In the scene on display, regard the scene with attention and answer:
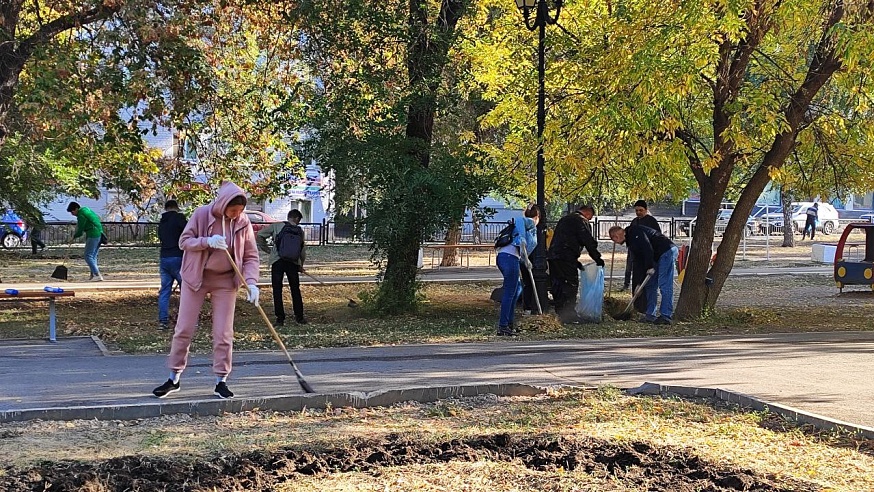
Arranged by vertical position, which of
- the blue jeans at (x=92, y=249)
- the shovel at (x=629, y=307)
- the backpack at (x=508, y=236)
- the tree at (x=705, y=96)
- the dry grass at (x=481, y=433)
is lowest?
the dry grass at (x=481, y=433)

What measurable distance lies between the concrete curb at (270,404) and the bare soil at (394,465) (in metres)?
1.32

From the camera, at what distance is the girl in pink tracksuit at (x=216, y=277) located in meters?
7.76

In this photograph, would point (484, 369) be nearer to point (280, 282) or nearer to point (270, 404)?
point (270, 404)

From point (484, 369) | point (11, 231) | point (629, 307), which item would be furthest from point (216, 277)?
point (11, 231)

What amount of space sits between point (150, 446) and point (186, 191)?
35.6 ft

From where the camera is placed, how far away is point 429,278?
906 inches

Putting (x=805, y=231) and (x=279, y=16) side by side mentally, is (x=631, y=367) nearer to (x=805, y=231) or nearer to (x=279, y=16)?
(x=279, y=16)

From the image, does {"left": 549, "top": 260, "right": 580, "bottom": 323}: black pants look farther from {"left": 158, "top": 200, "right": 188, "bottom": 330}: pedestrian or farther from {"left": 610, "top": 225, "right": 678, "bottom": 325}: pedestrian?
{"left": 158, "top": 200, "right": 188, "bottom": 330}: pedestrian

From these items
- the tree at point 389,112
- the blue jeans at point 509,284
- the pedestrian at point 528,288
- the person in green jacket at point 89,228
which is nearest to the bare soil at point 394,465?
the blue jeans at point 509,284

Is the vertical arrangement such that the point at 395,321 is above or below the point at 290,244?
below

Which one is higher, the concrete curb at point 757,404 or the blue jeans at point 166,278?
the blue jeans at point 166,278

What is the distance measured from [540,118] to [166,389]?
25.3 ft

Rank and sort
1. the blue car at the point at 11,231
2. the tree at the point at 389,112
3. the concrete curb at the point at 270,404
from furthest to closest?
1. the blue car at the point at 11,231
2. the tree at the point at 389,112
3. the concrete curb at the point at 270,404

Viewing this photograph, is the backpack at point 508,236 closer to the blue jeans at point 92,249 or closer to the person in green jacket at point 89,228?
the person in green jacket at point 89,228
